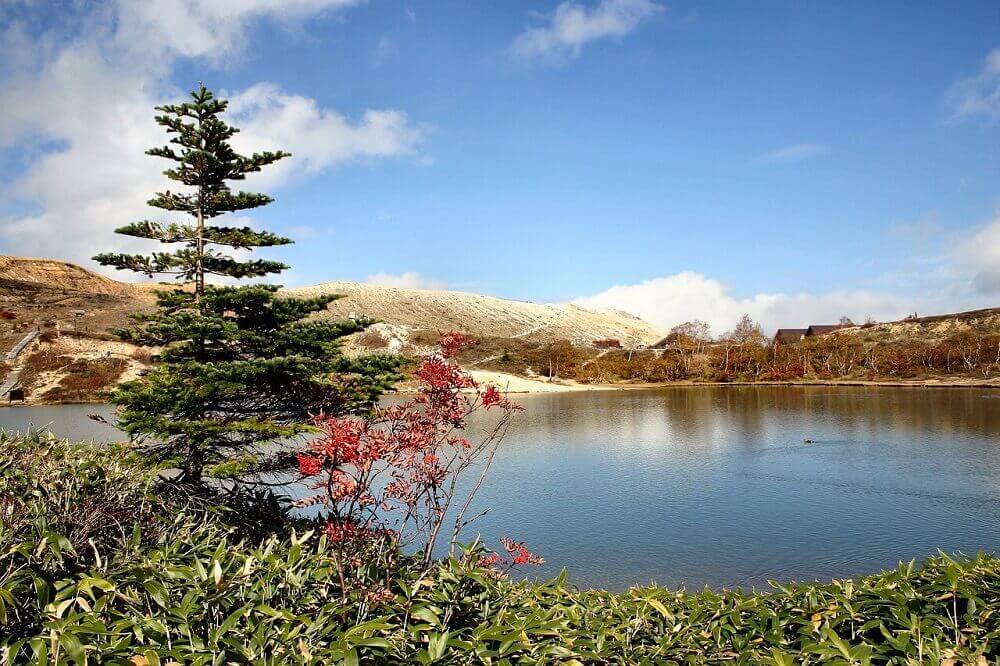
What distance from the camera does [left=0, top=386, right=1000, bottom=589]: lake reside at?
11023 mm

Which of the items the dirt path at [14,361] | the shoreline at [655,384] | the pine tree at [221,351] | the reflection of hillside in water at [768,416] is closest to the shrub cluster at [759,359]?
the shoreline at [655,384]

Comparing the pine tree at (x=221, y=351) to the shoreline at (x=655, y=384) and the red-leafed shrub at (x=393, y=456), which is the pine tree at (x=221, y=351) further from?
the shoreline at (x=655, y=384)

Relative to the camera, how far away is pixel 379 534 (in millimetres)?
5082

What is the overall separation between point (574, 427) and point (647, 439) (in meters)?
4.98

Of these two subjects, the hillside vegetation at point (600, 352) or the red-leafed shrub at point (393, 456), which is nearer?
the red-leafed shrub at point (393, 456)

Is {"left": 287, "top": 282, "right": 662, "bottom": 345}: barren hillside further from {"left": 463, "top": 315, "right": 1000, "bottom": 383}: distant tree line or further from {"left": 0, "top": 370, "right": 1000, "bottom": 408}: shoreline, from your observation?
{"left": 0, "top": 370, "right": 1000, "bottom": 408}: shoreline

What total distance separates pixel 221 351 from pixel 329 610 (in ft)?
22.1

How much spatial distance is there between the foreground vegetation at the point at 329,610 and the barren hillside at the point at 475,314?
84143 millimetres

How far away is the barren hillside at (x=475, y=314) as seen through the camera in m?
99.9

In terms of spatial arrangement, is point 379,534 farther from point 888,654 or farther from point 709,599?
point 888,654

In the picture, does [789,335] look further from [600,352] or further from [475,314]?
[475,314]

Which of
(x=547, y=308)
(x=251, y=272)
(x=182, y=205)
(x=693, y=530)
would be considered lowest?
(x=693, y=530)

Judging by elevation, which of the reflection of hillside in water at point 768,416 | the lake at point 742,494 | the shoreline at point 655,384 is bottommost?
the lake at point 742,494

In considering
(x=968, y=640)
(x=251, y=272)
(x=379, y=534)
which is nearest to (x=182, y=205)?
(x=251, y=272)
